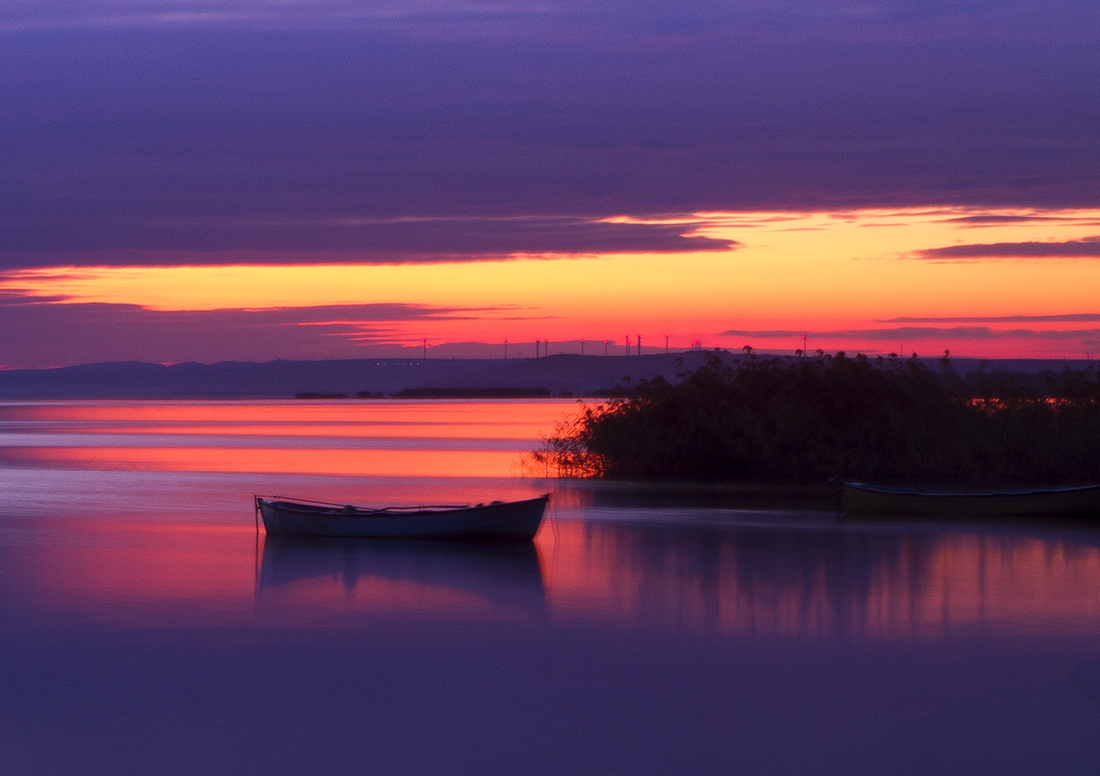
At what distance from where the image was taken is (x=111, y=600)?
1460 cm

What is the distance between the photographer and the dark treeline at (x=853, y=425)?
2950 cm

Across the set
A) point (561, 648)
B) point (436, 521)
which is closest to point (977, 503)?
point (436, 521)

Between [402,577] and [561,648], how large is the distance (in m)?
4.56

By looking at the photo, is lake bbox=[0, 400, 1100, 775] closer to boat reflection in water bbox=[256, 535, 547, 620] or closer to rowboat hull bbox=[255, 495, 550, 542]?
boat reflection in water bbox=[256, 535, 547, 620]

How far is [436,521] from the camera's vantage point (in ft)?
60.6

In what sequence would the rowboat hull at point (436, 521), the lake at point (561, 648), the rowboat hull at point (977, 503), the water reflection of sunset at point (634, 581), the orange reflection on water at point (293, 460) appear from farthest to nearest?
the orange reflection on water at point (293, 460) < the rowboat hull at point (977, 503) < the rowboat hull at point (436, 521) < the water reflection of sunset at point (634, 581) < the lake at point (561, 648)

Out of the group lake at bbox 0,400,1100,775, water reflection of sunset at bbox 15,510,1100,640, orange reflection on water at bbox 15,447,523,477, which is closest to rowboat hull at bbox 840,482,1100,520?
lake at bbox 0,400,1100,775

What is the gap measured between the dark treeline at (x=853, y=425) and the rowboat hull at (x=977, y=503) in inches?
272

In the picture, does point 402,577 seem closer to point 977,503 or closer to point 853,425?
point 977,503

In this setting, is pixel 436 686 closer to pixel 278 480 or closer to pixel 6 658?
pixel 6 658

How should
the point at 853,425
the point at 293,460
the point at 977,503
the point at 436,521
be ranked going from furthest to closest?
the point at 293,460 < the point at 853,425 < the point at 977,503 < the point at 436,521

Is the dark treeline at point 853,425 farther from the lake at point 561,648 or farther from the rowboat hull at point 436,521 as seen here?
the rowboat hull at point 436,521

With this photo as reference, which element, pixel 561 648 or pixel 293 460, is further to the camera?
pixel 293 460

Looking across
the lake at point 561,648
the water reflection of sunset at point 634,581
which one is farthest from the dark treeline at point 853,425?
the water reflection of sunset at point 634,581
